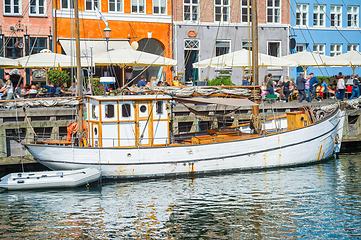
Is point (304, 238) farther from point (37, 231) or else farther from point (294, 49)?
point (294, 49)

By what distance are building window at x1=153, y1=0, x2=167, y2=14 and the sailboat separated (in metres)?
15.7

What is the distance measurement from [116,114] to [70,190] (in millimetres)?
3033

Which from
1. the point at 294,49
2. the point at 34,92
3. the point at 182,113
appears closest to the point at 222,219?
the point at 182,113

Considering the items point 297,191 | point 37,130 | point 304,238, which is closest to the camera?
point 304,238

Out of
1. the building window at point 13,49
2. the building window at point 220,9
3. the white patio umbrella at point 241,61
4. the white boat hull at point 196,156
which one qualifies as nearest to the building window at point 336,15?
the building window at point 220,9

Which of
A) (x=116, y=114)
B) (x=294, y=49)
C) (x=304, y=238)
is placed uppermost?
(x=294, y=49)

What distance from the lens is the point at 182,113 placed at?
21250mm

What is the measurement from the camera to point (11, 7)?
29094 mm

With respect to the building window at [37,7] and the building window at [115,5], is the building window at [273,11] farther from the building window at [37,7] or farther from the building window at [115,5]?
the building window at [37,7]

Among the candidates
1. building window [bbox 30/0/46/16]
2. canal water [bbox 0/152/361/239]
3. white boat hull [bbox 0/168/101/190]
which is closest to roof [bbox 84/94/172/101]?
white boat hull [bbox 0/168/101/190]

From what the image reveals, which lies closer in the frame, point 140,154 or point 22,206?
point 22,206

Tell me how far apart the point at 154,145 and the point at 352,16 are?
28534 millimetres

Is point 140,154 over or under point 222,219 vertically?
over

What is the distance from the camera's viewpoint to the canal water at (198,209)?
430 inches
